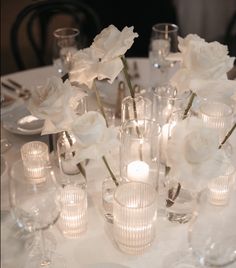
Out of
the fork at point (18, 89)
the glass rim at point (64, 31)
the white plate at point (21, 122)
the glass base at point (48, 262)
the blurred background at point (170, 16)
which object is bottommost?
the blurred background at point (170, 16)

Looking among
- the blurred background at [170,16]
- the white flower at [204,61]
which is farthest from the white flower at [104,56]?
the blurred background at [170,16]

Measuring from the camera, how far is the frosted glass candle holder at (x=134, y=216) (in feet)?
2.97

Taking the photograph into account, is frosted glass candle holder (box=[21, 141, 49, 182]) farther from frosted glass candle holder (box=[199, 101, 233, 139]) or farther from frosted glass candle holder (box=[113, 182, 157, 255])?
frosted glass candle holder (box=[199, 101, 233, 139])

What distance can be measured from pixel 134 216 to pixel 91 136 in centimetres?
21

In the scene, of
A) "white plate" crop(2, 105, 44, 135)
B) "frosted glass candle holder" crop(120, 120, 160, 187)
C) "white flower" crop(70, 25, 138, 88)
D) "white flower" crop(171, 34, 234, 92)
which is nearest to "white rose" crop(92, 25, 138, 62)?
"white flower" crop(70, 25, 138, 88)

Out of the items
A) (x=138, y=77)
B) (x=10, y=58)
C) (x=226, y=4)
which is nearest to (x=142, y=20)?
(x=226, y=4)

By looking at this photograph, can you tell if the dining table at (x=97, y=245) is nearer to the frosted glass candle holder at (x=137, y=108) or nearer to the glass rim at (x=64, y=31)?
the frosted glass candle holder at (x=137, y=108)

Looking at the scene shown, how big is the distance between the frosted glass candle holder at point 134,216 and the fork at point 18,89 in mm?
729

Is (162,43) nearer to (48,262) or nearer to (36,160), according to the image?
(36,160)

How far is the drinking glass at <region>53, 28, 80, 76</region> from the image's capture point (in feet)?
5.39

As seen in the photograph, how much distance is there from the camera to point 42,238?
100cm

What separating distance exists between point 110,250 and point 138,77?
82cm

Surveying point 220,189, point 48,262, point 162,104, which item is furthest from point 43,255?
point 162,104

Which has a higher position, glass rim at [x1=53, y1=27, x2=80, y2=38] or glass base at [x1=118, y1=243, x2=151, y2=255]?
glass rim at [x1=53, y1=27, x2=80, y2=38]
